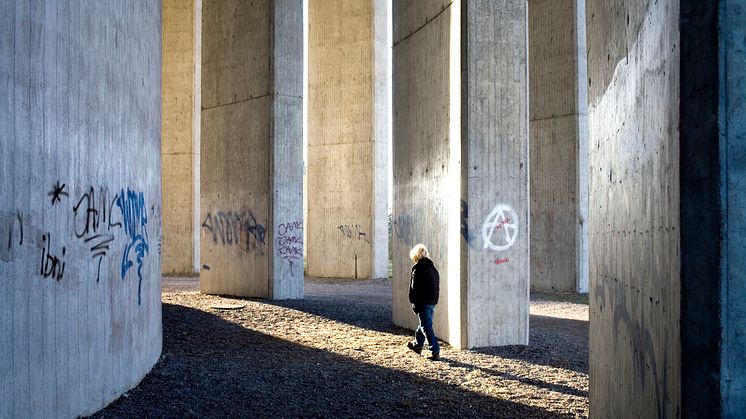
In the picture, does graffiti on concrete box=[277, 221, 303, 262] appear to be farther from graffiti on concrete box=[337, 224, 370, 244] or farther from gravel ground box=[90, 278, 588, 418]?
graffiti on concrete box=[337, 224, 370, 244]

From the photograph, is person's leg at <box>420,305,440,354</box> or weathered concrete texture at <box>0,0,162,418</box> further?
person's leg at <box>420,305,440,354</box>

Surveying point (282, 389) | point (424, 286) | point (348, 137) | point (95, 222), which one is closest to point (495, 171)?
point (424, 286)

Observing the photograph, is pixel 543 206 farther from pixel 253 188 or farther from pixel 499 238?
pixel 499 238

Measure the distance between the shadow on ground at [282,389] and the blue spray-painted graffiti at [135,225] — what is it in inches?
49.2

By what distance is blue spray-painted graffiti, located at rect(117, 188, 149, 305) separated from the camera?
754cm

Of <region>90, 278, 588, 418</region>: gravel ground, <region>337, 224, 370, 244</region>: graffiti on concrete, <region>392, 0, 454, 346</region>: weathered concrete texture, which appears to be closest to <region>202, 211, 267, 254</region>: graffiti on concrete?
<region>90, 278, 588, 418</region>: gravel ground

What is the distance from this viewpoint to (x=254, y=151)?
57.8 feet

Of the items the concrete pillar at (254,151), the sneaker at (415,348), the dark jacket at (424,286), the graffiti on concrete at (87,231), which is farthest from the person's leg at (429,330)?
the concrete pillar at (254,151)

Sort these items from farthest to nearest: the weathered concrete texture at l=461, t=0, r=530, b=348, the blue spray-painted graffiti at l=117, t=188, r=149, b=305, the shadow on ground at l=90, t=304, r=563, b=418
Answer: the weathered concrete texture at l=461, t=0, r=530, b=348 < the blue spray-painted graffiti at l=117, t=188, r=149, b=305 < the shadow on ground at l=90, t=304, r=563, b=418

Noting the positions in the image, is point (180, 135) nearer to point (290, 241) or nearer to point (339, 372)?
point (290, 241)

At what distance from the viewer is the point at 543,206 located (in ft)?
66.3

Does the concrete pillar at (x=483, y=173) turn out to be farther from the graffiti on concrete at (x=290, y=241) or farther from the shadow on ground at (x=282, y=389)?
the graffiti on concrete at (x=290, y=241)

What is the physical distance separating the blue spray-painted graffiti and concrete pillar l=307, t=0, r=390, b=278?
1642 cm

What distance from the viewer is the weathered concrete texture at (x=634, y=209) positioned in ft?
10.3
